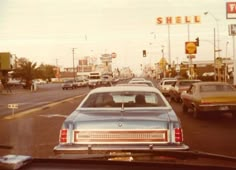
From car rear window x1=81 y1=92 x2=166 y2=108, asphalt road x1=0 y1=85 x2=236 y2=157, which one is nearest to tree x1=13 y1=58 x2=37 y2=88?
asphalt road x1=0 y1=85 x2=236 y2=157

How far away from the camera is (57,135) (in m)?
14.9

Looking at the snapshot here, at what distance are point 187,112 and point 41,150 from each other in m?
13.2

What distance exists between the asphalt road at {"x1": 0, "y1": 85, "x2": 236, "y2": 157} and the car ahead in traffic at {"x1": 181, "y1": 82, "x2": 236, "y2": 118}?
447 millimetres

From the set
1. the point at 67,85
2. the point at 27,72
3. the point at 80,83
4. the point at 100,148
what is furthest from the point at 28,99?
the point at 80,83

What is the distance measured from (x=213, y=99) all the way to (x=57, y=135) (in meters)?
7.11

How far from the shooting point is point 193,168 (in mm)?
3531

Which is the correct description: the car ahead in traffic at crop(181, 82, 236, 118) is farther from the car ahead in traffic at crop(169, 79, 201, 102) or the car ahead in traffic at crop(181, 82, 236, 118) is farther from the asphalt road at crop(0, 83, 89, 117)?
the asphalt road at crop(0, 83, 89, 117)

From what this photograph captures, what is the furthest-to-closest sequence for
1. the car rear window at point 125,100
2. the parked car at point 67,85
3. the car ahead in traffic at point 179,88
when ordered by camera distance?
the parked car at point 67,85 < the car ahead in traffic at point 179,88 < the car rear window at point 125,100

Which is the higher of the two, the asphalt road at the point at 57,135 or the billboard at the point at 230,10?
the billboard at the point at 230,10

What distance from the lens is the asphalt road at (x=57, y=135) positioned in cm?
1170

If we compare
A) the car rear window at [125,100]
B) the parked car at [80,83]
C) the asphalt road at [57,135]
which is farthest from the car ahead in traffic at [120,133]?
the parked car at [80,83]

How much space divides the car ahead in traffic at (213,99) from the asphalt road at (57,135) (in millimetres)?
447

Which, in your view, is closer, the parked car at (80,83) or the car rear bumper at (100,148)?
the car rear bumper at (100,148)

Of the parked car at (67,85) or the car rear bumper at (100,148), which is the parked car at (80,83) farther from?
the car rear bumper at (100,148)
